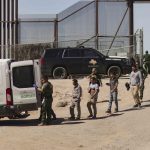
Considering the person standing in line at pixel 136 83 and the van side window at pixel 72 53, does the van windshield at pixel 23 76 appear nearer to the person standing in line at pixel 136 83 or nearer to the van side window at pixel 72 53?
the person standing in line at pixel 136 83

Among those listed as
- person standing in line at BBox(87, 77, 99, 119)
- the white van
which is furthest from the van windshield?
person standing in line at BBox(87, 77, 99, 119)

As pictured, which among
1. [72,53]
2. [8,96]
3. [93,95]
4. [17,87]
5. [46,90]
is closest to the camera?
[8,96]

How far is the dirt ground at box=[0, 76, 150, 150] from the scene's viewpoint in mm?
16250

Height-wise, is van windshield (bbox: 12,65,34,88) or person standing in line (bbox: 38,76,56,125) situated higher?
van windshield (bbox: 12,65,34,88)

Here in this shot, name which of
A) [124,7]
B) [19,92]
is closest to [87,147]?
[19,92]

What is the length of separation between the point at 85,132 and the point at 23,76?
3450 mm

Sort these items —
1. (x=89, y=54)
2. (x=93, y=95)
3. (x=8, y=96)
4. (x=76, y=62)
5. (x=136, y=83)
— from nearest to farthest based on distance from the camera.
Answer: (x=8, y=96) → (x=93, y=95) → (x=136, y=83) → (x=89, y=54) → (x=76, y=62)

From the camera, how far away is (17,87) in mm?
21328

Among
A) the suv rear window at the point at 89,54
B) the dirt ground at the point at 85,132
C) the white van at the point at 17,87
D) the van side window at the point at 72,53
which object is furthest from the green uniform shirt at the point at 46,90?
the van side window at the point at 72,53

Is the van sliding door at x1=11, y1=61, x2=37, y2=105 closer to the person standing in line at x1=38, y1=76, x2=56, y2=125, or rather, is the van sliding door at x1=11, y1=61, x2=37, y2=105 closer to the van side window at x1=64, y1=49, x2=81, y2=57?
the person standing in line at x1=38, y1=76, x2=56, y2=125

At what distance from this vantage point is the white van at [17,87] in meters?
21.1

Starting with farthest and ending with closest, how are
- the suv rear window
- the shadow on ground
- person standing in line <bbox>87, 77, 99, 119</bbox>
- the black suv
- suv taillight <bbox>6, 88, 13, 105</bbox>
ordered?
the suv rear window
the black suv
person standing in line <bbox>87, 77, 99, 119</bbox>
the shadow on ground
suv taillight <bbox>6, 88, 13, 105</bbox>

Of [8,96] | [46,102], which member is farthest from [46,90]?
[8,96]

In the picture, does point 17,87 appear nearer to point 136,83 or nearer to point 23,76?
point 23,76
